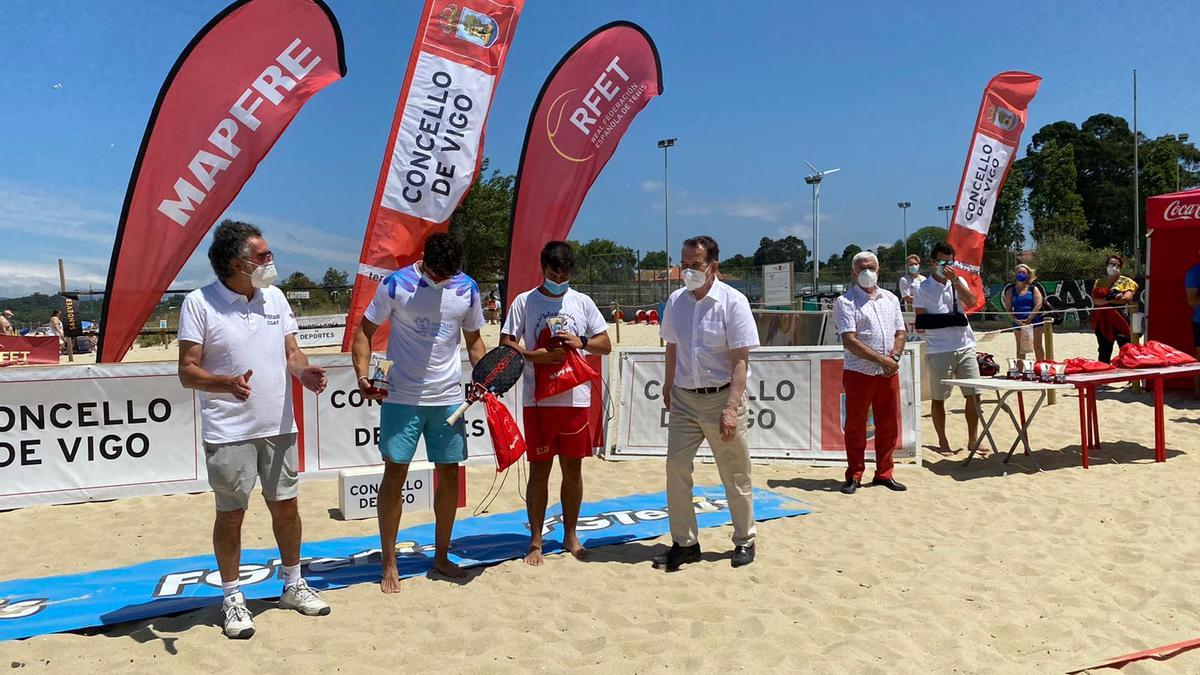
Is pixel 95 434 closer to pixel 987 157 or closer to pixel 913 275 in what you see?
pixel 913 275

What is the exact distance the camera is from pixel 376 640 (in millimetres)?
3467

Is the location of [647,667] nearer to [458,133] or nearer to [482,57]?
[458,133]

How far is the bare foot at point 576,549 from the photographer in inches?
182

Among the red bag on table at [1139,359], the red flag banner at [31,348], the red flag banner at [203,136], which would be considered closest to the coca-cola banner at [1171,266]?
the red bag on table at [1139,359]

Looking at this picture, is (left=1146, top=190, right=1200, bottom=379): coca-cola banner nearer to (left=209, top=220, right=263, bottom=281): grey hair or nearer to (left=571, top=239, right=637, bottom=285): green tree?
(left=209, top=220, right=263, bottom=281): grey hair

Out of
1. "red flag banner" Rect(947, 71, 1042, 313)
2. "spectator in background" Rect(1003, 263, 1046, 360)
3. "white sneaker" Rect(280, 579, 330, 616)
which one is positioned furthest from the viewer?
"red flag banner" Rect(947, 71, 1042, 313)

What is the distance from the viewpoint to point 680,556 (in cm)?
448

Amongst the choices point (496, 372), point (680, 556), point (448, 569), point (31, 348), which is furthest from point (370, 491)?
point (31, 348)

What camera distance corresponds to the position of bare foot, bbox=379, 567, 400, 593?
4078 mm

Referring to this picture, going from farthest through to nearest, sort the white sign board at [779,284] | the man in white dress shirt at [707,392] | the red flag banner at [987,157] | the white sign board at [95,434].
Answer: the white sign board at [779,284]
the red flag banner at [987,157]
the white sign board at [95,434]
the man in white dress shirt at [707,392]

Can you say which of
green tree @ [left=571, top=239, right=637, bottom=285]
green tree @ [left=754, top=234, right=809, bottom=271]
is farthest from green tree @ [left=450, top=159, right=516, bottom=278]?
green tree @ [left=754, top=234, right=809, bottom=271]

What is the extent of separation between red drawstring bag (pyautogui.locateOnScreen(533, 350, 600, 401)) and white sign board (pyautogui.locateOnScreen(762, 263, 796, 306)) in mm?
10479

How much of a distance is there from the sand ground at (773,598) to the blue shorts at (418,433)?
2.28 feet

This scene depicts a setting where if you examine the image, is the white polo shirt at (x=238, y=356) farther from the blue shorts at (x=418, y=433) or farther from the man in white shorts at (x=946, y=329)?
the man in white shorts at (x=946, y=329)
